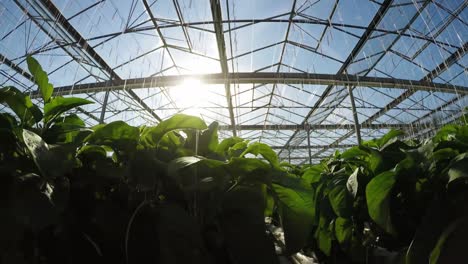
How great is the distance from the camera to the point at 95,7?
9.46ft

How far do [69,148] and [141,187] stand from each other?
10 cm

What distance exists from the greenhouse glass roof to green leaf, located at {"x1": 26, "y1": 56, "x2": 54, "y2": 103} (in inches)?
81.4

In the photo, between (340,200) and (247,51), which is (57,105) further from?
(247,51)

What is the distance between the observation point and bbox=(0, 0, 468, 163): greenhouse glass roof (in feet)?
Answer: 9.74

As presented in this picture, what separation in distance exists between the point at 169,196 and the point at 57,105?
0.77 feet

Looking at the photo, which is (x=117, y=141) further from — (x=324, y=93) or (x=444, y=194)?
(x=324, y=93)

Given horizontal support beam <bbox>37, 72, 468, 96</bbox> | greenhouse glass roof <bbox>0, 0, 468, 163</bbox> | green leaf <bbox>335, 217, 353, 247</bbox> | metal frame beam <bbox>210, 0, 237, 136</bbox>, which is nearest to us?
green leaf <bbox>335, 217, 353, 247</bbox>

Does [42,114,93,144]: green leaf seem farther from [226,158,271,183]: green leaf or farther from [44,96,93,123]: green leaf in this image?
[226,158,271,183]: green leaf

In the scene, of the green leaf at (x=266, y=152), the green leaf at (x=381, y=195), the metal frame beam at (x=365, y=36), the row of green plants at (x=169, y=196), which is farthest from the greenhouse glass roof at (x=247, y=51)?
the green leaf at (x=381, y=195)

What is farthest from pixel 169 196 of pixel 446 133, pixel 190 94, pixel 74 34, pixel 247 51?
pixel 190 94

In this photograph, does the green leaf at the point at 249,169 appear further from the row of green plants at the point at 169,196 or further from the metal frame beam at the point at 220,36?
the metal frame beam at the point at 220,36

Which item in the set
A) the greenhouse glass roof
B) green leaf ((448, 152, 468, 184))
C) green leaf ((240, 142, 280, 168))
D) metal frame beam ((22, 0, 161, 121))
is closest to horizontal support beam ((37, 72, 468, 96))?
the greenhouse glass roof

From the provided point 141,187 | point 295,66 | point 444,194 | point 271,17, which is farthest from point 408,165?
point 295,66

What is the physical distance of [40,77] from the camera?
0.41 metres
